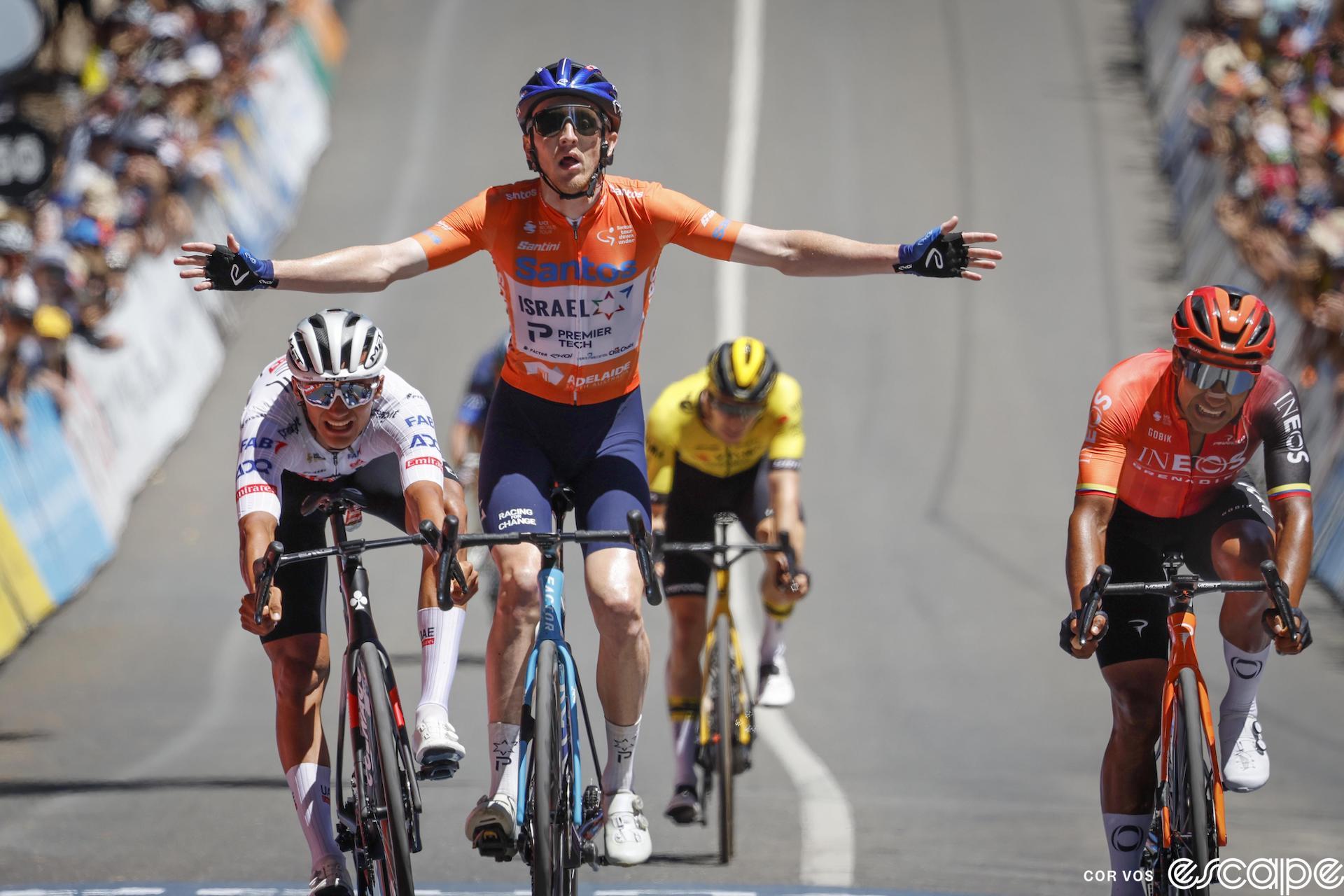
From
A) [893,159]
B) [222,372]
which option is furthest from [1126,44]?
[222,372]

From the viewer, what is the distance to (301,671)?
6.29 metres

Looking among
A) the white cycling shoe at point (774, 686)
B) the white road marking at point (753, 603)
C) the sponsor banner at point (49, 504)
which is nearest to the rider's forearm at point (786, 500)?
the white cycling shoe at point (774, 686)

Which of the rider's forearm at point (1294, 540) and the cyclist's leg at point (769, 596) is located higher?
the rider's forearm at point (1294, 540)

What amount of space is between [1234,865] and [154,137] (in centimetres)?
1170

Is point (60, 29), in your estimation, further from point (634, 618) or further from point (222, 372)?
point (634, 618)

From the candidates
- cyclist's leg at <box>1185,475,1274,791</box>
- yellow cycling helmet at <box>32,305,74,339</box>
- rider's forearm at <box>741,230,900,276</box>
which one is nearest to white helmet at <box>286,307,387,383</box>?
rider's forearm at <box>741,230,900,276</box>

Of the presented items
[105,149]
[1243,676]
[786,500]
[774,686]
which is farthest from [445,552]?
[105,149]

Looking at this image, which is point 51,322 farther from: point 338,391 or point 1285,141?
point 1285,141

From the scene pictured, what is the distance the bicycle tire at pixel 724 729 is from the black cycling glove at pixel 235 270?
11.4 feet

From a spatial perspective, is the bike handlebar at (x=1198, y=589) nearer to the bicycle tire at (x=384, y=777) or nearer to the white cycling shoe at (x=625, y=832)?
the white cycling shoe at (x=625, y=832)

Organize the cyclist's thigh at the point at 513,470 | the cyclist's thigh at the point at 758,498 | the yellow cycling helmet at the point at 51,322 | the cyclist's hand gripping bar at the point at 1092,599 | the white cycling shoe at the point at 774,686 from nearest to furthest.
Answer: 1. the cyclist's hand gripping bar at the point at 1092,599
2. the cyclist's thigh at the point at 513,470
3. the cyclist's thigh at the point at 758,498
4. the white cycling shoe at the point at 774,686
5. the yellow cycling helmet at the point at 51,322

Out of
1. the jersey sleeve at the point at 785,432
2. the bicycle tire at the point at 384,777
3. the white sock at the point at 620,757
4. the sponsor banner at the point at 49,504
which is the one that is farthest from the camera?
the sponsor banner at the point at 49,504

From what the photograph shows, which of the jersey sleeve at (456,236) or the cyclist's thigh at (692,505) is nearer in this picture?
the jersey sleeve at (456,236)

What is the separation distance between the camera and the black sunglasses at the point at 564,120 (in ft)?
19.3
